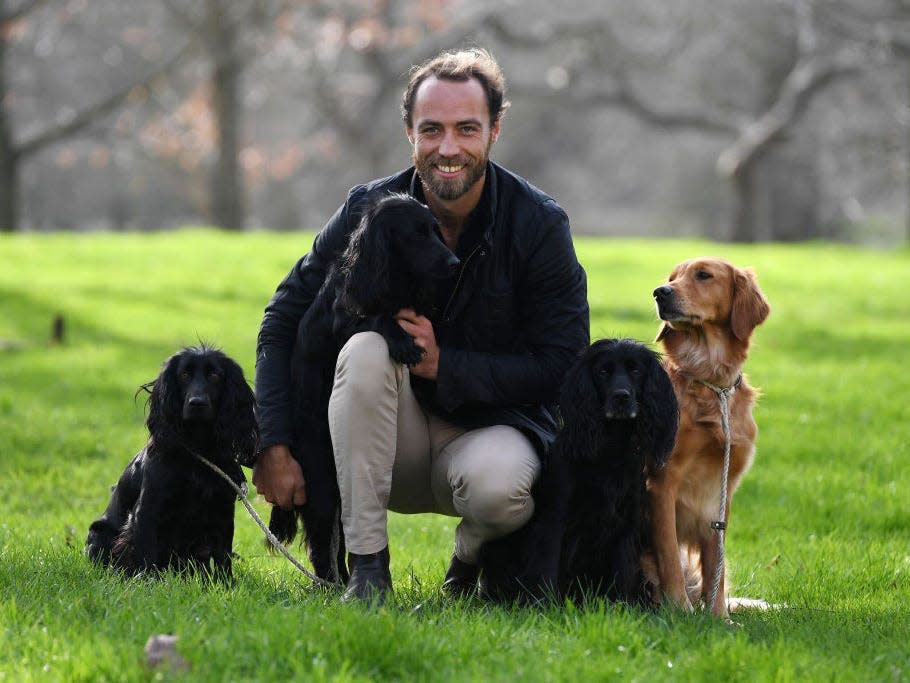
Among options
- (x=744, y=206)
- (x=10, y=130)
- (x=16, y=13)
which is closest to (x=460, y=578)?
(x=16, y=13)

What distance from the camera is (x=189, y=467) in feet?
13.3

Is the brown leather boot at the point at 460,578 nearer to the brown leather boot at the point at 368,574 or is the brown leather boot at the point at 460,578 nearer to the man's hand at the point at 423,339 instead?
the brown leather boot at the point at 368,574

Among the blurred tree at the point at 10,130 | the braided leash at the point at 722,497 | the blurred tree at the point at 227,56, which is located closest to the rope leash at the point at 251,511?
the braided leash at the point at 722,497

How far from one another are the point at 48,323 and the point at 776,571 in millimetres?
8445

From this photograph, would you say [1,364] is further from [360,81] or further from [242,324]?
[360,81]

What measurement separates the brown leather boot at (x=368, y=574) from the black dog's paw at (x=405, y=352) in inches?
23.7

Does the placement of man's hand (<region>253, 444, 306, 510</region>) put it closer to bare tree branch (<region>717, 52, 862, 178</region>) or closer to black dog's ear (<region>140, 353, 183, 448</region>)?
black dog's ear (<region>140, 353, 183, 448</region>)

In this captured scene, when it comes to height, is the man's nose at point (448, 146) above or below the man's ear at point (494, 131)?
below

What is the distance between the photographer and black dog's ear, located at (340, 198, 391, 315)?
375cm

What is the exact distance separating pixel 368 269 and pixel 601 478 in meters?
0.98

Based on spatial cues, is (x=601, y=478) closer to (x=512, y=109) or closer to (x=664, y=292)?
(x=664, y=292)

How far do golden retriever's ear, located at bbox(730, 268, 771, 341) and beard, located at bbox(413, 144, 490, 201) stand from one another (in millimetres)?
970

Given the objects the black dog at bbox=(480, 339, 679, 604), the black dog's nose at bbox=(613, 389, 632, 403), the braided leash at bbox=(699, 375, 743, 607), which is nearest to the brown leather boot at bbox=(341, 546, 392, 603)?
the black dog at bbox=(480, 339, 679, 604)

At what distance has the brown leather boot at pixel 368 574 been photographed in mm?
3693
